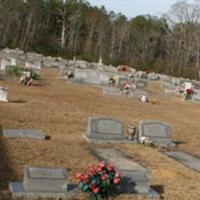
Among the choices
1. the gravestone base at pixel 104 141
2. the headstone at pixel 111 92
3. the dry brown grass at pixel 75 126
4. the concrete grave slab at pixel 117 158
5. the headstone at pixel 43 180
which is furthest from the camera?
the headstone at pixel 111 92

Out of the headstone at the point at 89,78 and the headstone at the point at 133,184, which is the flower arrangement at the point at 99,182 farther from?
the headstone at the point at 89,78

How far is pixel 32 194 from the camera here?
801cm

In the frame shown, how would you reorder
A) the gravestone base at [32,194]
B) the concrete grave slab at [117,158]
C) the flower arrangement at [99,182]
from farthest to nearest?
the concrete grave slab at [117,158] → the flower arrangement at [99,182] → the gravestone base at [32,194]

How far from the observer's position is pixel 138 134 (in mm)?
13562

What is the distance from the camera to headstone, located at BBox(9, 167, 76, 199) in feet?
26.3

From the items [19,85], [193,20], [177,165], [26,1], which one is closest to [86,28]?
[26,1]

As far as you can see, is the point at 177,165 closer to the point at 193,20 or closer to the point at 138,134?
the point at 138,134

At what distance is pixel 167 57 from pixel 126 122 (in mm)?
65026

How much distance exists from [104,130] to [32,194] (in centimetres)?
520

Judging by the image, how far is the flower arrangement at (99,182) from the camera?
26.8ft

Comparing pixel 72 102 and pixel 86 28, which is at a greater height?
pixel 86 28

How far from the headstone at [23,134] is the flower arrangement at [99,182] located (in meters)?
3.95

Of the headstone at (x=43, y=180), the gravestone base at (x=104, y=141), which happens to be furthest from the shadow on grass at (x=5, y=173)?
the gravestone base at (x=104, y=141)

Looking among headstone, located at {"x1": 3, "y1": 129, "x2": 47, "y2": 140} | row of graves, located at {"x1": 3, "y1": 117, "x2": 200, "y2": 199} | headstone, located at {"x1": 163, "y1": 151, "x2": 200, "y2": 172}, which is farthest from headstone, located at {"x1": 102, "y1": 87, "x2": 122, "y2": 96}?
headstone, located at {"x1": 3, "y1": 129, "x2": 47, "y2": 140}
